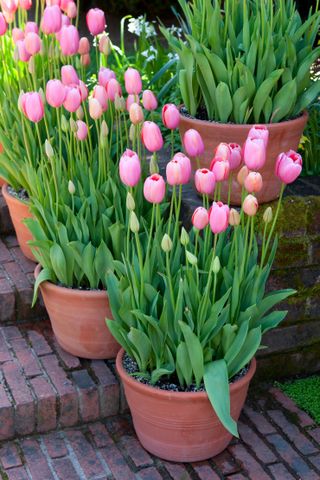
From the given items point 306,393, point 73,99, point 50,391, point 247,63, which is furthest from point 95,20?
point 306,393

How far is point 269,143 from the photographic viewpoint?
2971 millimetres

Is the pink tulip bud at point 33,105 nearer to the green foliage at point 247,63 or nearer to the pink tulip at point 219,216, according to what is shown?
the green foliage at point 247,63

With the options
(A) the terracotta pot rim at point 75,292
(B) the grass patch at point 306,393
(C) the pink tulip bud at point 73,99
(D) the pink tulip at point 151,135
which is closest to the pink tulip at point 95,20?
(C) the pink tulip bud at point 73,99

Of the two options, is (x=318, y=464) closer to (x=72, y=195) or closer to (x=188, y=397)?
(x=188, y=397)

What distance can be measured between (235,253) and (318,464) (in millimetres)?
818

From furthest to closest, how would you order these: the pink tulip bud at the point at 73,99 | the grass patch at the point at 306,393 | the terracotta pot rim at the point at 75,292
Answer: the grass patch at the point at 306,393 → the terracotta pot rim at the point at 75,292 → the pink tulip bud at the point at 73,99

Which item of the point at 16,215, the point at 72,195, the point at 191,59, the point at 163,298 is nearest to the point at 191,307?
the point at 163,298

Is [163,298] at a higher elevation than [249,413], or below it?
higher

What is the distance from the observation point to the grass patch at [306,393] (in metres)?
3.23

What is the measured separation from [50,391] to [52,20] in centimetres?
126

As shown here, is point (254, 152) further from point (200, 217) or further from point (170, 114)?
point (170, 114)

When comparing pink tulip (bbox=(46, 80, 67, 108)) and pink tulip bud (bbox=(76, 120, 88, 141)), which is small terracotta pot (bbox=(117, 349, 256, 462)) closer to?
pink tulip bud (bbox=(76, 120, 88, 141))

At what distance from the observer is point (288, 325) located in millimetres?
3312

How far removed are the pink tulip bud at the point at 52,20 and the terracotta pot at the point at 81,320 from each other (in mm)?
852
